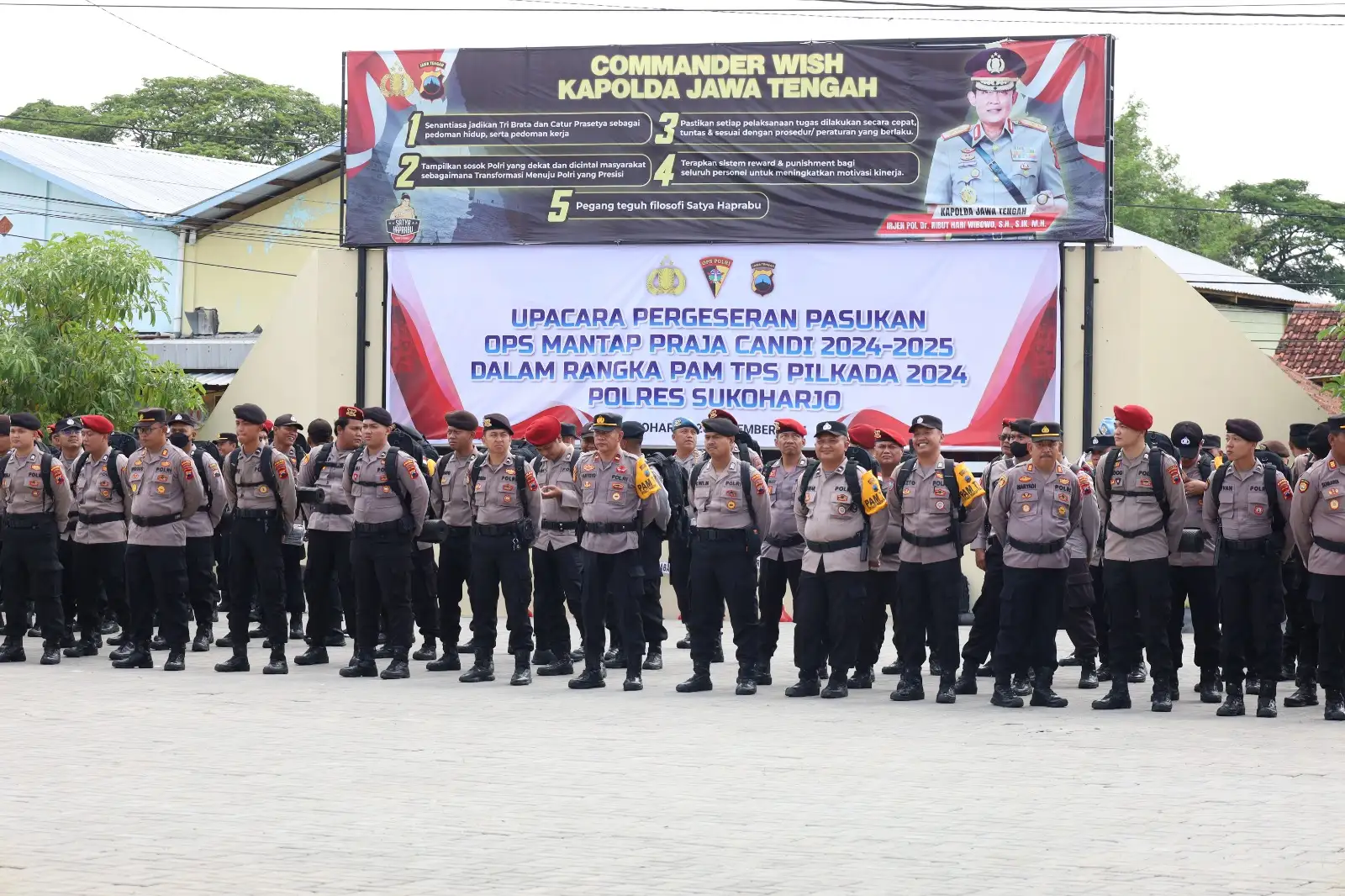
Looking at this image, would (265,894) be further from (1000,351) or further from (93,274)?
(93,274)

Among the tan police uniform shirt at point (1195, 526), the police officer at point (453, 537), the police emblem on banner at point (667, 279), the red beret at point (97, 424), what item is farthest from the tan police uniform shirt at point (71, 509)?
the tan police uniform shirt at point (1195, 526)

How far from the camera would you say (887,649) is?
52.5 feet

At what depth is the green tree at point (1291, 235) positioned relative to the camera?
185 feet

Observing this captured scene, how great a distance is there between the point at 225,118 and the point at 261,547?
42.5 metres

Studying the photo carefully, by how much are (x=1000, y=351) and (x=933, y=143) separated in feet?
7.59

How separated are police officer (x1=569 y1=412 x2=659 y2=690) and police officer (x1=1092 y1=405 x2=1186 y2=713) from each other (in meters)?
3.28

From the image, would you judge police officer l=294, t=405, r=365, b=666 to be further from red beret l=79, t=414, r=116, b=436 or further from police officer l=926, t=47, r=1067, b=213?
police officer l=926, t=47, r=1067, b=213

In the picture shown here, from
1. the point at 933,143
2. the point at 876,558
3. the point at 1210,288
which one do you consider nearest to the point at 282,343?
the point at 933,143

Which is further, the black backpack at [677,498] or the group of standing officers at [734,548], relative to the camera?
the black backpack at [677,498]

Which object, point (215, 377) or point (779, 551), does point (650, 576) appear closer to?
point (779, 551)

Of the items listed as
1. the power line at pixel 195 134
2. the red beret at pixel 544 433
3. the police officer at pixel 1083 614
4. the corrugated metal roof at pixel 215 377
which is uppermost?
the power line at pixel 195 134

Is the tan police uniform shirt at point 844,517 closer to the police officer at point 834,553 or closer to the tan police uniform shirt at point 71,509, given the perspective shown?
the police officer at point 834,553

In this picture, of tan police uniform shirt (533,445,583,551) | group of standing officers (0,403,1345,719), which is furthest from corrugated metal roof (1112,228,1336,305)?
tan police uniform shirt (533,445,583,551)

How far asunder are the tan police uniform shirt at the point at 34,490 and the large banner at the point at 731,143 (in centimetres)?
668
